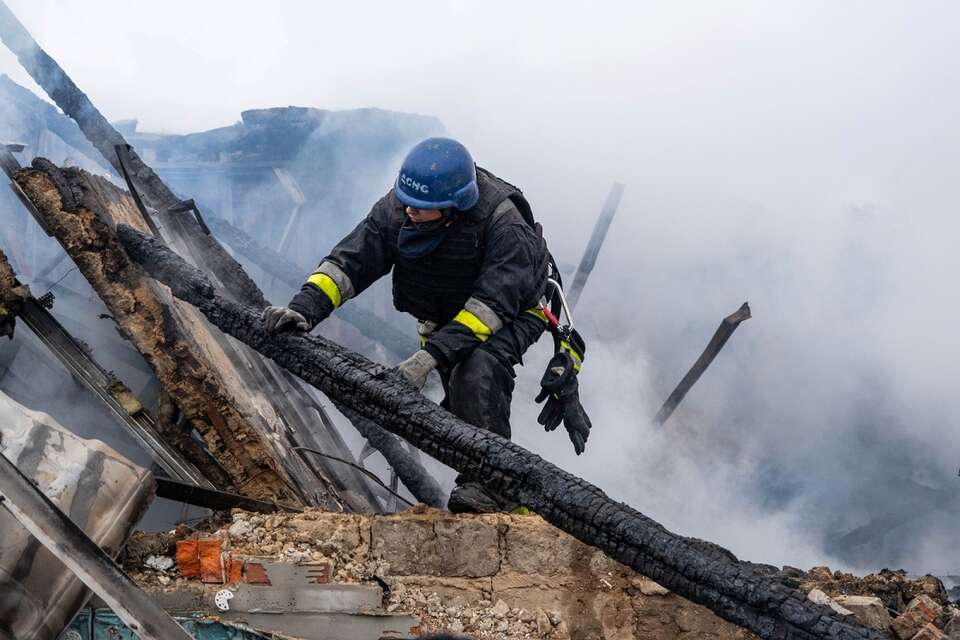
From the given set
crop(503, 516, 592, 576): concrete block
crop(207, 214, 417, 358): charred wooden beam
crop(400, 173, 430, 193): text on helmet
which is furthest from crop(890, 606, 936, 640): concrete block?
crop(207, 214, 417, 358): charred wooden beam

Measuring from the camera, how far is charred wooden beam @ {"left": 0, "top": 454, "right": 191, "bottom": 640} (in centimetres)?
262

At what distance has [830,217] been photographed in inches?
496

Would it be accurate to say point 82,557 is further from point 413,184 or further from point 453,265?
point 453,265

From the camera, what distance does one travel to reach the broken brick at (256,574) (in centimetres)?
385

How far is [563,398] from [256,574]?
6.65 ft

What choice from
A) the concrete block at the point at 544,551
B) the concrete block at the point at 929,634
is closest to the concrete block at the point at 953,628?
the concrete block at the point at 929,634

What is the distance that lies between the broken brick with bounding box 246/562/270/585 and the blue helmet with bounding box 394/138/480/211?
1.75 metres

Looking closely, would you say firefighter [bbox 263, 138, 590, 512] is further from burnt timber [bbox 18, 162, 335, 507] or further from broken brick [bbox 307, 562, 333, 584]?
broken brick [bbox 307, 562, 333, 584]

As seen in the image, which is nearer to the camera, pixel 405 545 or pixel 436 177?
pixel 405 545

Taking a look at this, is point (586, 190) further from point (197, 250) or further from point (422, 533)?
point (422, 533)

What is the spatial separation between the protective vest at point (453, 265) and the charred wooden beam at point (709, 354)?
3775 millimetres

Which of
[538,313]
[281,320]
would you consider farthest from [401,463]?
[281,320]

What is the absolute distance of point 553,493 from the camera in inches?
150

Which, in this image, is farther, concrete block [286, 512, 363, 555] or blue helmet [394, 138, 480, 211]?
blue helmet [394, 138, 480, 211]
